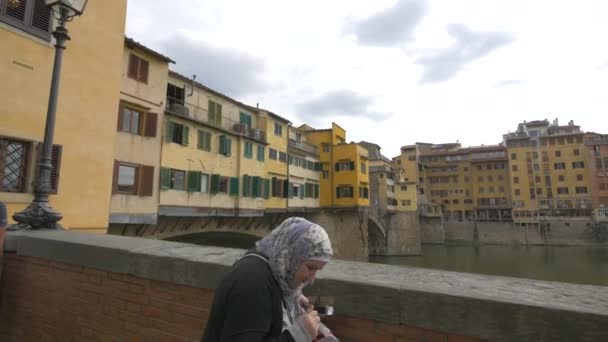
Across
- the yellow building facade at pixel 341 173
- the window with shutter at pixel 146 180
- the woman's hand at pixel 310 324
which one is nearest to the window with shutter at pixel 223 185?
the window with shutter at pixel 146 180

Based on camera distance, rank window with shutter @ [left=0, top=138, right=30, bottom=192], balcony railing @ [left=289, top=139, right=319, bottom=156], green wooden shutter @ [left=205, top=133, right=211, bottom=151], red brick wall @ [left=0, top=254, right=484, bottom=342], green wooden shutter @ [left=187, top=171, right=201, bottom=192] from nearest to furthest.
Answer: red brick wall @ [left=0, top=254, right=484, bottom=342] < window with shutter @ [left=0, top=138, right=30, bottom=192] < green wooden shutter @ [left=187, top=171, right=201, bottom=192] < green wooden shutter @ [left=205, top=133, right=211, bottom=151] < balcony railing @ [left=289, top=139, right=319, bottom=156]

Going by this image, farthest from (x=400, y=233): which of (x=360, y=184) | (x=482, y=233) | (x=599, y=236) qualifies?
(x=599, y=236)

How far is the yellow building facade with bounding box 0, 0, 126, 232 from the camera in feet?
22.6

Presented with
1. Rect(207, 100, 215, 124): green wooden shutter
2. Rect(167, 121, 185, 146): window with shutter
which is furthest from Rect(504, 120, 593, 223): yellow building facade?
Rect(167, 121, 185, 146): window with shutter

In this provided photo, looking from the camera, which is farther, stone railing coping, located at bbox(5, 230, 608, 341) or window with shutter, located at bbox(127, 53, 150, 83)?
window with shutter, located at bbox(127, 53, 150, 83)

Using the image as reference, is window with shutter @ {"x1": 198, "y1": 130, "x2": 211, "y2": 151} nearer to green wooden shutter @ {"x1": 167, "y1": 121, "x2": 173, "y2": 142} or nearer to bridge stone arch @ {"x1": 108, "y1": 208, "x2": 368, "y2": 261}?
green wooden shutter @ {"x1": 167, "y1": 121, "x2": 173, "y2": 142}

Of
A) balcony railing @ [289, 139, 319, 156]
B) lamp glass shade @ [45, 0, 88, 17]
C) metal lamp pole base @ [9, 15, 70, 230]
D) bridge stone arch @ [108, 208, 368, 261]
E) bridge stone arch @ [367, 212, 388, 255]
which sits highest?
balcony railing @ [289, 139, 319, 156]

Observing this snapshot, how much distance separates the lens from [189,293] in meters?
2.48

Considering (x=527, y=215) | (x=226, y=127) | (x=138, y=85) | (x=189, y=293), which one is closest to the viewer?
(x=189, y=293)

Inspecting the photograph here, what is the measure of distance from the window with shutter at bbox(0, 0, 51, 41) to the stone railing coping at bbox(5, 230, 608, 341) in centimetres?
703

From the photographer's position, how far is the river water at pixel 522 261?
3481 cm

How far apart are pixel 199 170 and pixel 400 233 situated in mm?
36496

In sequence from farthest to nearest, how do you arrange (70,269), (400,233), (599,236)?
(599,236) → (400,233) → (70,269)

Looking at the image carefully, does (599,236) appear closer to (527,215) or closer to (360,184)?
(527,215)
